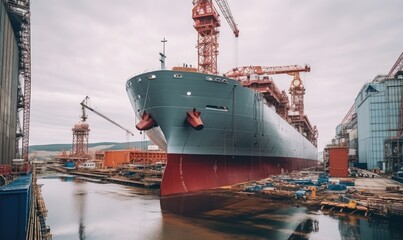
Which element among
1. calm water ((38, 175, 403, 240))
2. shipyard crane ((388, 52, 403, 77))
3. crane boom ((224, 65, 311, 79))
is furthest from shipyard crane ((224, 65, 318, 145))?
calm water ((38, 175, 403, 240))

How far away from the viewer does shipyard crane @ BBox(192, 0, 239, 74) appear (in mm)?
38688

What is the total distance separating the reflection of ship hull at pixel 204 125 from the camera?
27.5 m

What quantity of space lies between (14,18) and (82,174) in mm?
40996

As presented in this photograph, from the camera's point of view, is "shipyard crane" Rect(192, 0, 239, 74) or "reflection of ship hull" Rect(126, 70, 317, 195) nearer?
"reflection of ship hull" Rect(126, 70, 317, 195)

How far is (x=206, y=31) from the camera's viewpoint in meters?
39.7

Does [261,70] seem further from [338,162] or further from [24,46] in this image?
[24,46]

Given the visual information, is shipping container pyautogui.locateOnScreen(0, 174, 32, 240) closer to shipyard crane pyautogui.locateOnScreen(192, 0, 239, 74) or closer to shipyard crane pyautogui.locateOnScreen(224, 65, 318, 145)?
shipyard crane pyautogui.locateOnScreen(192, 0, 239, 74)

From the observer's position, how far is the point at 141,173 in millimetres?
47344

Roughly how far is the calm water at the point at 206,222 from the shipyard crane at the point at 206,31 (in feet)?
67.0

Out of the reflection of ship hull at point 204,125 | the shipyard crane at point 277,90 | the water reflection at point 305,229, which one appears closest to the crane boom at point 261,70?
the shipyard crane at point 277,90

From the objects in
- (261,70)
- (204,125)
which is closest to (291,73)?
Answer: (261,70)

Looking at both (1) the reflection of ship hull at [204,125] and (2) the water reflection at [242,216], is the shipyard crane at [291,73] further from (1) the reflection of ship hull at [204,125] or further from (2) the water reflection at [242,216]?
(2) the water reflection at [242,216]

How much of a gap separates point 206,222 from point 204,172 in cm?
1099

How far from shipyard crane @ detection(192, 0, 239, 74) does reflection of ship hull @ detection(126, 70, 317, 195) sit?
895 cm
